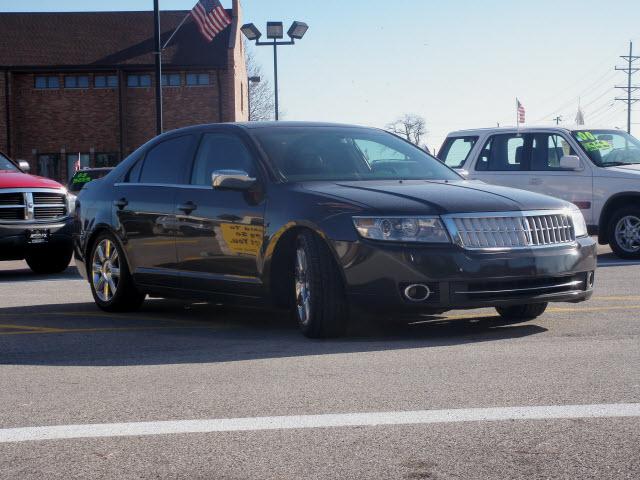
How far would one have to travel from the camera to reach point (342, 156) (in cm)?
884

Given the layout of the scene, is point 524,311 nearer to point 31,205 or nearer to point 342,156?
point 342,156

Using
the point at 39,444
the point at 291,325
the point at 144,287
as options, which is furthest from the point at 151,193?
the point at 39,444

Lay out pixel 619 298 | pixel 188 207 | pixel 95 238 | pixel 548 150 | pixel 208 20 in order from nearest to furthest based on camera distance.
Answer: pixel 188 207 < pixel 619 298 < pixel 95 238 < pixel 548 150 < pixel 208 20

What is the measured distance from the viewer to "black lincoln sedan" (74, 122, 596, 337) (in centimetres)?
746

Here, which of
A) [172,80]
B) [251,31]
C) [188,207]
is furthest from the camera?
[172,80]

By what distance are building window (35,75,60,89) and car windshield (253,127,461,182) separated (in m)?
44.5

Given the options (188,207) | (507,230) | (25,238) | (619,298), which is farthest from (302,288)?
(25,238)

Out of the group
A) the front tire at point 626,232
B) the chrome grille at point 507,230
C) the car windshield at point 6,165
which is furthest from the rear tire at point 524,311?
the car windshield at point 6,165

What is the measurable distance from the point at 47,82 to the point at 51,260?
3809 cm

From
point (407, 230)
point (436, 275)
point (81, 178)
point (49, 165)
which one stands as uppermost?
point (49, 165)

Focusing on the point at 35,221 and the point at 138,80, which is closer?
the point at 35,221

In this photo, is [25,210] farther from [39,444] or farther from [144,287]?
[39,444]

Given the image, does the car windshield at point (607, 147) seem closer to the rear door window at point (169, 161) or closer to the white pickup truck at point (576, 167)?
the white pickup truck at point (576, 167)

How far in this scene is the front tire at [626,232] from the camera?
1542 centimetres
